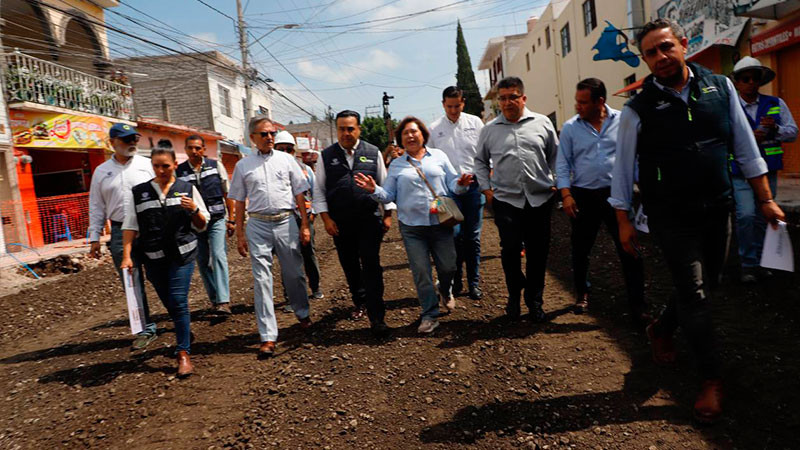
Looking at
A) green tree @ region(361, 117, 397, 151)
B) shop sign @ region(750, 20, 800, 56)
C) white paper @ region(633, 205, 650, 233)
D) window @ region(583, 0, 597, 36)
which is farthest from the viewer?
green tree @ region(361, 117, 397, 151)

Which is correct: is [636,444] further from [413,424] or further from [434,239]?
[434,239]

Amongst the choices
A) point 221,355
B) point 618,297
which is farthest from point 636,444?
point 221,355

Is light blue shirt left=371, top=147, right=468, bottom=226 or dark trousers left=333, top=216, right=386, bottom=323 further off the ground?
light blue shirt left=371, top=147, right=468, bottom=226

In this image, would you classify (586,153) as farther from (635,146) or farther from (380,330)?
(380,330)

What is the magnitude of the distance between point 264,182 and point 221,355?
1629 mm

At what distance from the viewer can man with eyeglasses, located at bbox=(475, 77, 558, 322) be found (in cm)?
431

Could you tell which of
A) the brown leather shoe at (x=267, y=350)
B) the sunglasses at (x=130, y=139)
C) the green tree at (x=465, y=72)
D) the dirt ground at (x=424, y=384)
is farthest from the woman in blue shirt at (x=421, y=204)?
the green tree at (x=465, y=72)

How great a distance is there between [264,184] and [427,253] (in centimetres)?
162

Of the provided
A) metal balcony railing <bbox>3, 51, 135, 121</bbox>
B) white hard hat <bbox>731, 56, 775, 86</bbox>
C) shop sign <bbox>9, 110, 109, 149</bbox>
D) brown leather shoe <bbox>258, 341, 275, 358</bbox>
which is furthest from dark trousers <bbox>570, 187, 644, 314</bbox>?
shop sign <bbox>9, 110, 109, 149</bbox>

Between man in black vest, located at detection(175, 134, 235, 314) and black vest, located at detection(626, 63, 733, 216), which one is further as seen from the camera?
Result: man in black vest, located at detection(175, 134, 235, 314)

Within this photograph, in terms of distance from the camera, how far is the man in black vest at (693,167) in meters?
2.71

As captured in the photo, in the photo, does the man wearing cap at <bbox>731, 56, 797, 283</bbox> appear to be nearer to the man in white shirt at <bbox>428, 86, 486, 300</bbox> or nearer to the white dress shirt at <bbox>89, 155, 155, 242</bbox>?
the man in white shirt at <bbox>428, 86, 486, 300</bbox>

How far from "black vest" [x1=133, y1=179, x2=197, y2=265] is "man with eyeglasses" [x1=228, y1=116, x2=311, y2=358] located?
1.61 feet

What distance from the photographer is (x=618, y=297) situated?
4844 mm
